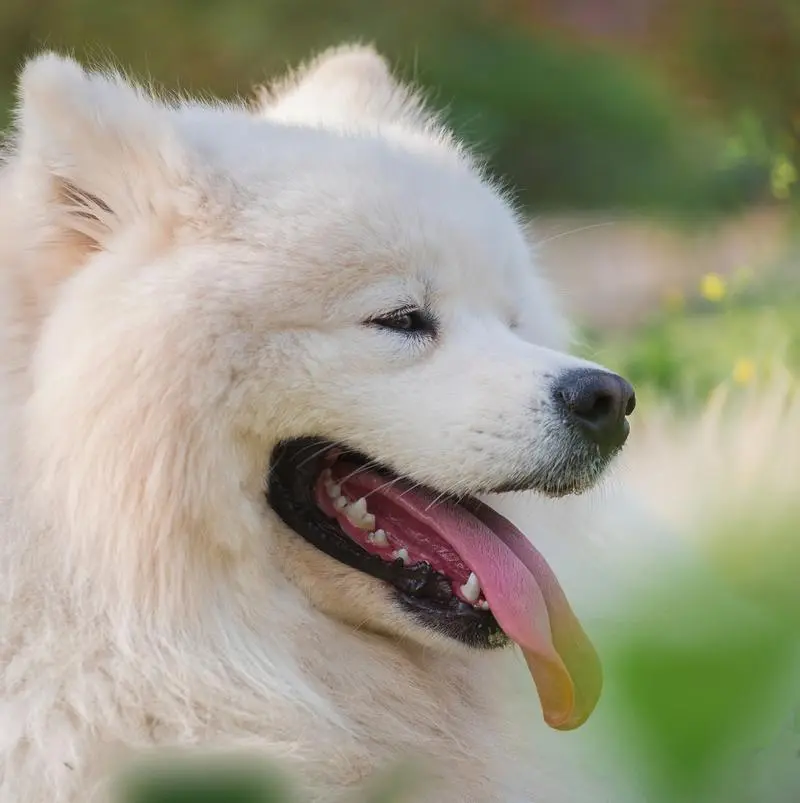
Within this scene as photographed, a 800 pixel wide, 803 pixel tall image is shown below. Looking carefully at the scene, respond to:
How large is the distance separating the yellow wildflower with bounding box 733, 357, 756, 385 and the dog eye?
2.29 metres

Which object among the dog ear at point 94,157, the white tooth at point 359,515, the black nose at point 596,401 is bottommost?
the white tooth at point 359,515

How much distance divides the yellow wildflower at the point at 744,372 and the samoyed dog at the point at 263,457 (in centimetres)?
227

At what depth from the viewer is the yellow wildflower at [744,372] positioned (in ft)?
14.4

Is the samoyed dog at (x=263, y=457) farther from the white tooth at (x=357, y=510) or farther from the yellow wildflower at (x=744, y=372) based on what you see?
the yellow wildflower at (x=744, y=372)

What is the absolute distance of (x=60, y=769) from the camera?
1871 millimetres

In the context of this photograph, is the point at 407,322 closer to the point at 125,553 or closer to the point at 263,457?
the point at 263,457

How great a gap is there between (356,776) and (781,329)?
12.1 feet

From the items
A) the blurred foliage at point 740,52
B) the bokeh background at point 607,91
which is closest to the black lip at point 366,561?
the bokeh background at point 607,91

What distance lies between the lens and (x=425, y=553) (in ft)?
7.34

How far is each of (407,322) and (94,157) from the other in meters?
0.61

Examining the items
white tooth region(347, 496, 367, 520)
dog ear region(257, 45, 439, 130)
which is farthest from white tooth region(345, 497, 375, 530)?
dog ear region(257, 45, 439, 130)

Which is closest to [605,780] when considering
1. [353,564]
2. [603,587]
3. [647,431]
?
[603,587]

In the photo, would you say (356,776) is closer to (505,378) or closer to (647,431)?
(505,378)

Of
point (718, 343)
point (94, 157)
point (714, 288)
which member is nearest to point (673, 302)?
point (718, 343)
